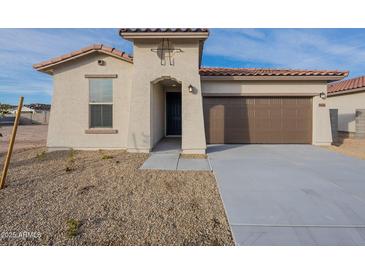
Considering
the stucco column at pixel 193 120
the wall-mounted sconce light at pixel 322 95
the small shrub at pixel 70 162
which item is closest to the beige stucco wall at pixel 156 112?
the stucco column at pixel 193 120

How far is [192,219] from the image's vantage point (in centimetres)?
339

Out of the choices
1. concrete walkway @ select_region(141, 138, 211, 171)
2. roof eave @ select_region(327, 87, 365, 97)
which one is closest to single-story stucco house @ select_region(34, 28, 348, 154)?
concrete walkway @ select_region(141, 138, 211, 171)

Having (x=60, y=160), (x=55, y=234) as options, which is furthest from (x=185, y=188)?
(x=60, y=160)

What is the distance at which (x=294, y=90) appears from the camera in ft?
34.0

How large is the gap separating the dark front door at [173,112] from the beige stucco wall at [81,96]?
438 cm

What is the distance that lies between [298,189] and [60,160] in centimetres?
714

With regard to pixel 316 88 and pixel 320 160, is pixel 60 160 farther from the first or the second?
pixel 316 88

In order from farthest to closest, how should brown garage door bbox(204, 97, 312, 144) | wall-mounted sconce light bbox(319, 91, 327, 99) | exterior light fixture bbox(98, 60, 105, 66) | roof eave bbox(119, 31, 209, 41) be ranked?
brown garage door bbox(204, 97, 312, 144), wall-mounted sconce light bbox(319, 91, 327, 99), exterior light fixture bbox(98, 60, 105, 66), roof eave bbox(119, 31, 209, 41)

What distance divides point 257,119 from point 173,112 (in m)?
4.92

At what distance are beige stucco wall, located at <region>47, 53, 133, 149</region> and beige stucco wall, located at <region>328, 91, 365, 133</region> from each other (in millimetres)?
14364

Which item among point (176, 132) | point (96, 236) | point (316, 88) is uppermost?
point (316, 88)

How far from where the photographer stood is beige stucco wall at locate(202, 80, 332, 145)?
10297mm

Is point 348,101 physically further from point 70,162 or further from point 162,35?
point 70,162

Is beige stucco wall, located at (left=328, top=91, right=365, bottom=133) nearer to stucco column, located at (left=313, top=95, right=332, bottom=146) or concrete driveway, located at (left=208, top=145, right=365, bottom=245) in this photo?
stucco column, located at (left=313, top=95, right=332, bottom=146)
